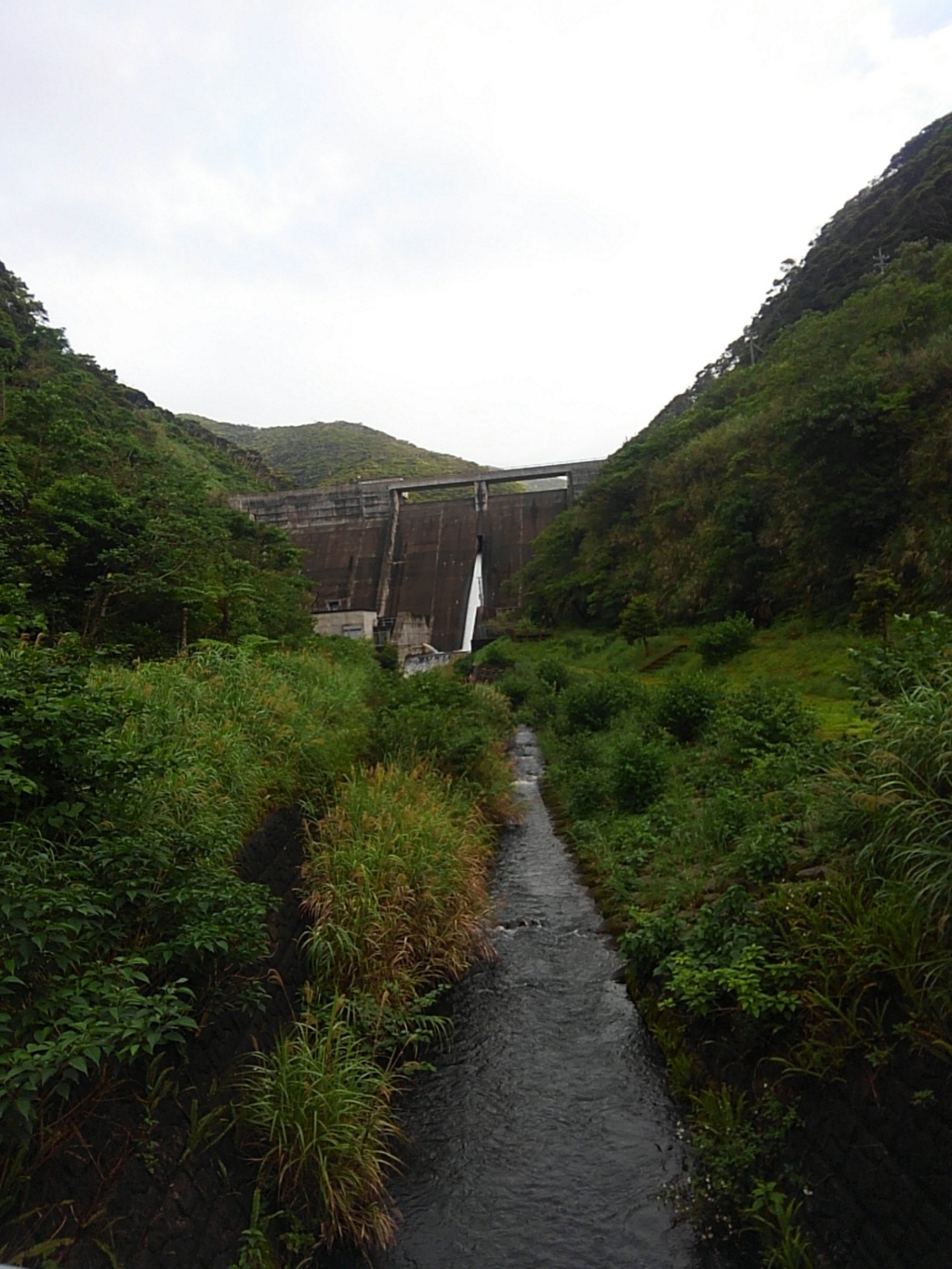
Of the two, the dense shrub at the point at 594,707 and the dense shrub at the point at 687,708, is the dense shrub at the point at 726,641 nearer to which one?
the dense shrub at the point at 594,707

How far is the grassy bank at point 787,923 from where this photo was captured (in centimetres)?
368

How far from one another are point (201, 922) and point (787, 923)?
3216 mm

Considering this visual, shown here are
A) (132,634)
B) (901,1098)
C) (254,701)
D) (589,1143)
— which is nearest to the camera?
(901,1098)

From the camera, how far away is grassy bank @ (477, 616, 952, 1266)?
3680mm

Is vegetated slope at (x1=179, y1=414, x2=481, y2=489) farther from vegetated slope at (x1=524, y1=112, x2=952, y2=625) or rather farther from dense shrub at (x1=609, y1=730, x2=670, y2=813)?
dense shrub at (x1=609, y1=730, x2=670, y2=813)

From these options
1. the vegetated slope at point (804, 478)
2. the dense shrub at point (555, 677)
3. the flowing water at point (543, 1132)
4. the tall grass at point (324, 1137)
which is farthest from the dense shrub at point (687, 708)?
the dense shrub at point (555, 677)

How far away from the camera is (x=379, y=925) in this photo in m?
5.96

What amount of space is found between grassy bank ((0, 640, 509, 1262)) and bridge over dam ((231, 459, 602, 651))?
107 ft

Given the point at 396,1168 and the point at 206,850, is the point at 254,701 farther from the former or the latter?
the point at 396,1168

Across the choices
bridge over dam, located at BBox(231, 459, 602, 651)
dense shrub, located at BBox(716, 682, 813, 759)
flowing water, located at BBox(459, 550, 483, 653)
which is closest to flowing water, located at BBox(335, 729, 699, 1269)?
dense shrub, located at BBox(716, 682, 813, 759)

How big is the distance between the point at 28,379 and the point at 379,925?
86.8ft

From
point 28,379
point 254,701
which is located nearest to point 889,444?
point 254,701

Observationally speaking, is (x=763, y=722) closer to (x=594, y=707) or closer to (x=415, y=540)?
(x=594, y=707)

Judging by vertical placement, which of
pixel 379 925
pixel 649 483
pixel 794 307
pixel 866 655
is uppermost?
pixel 794 307
